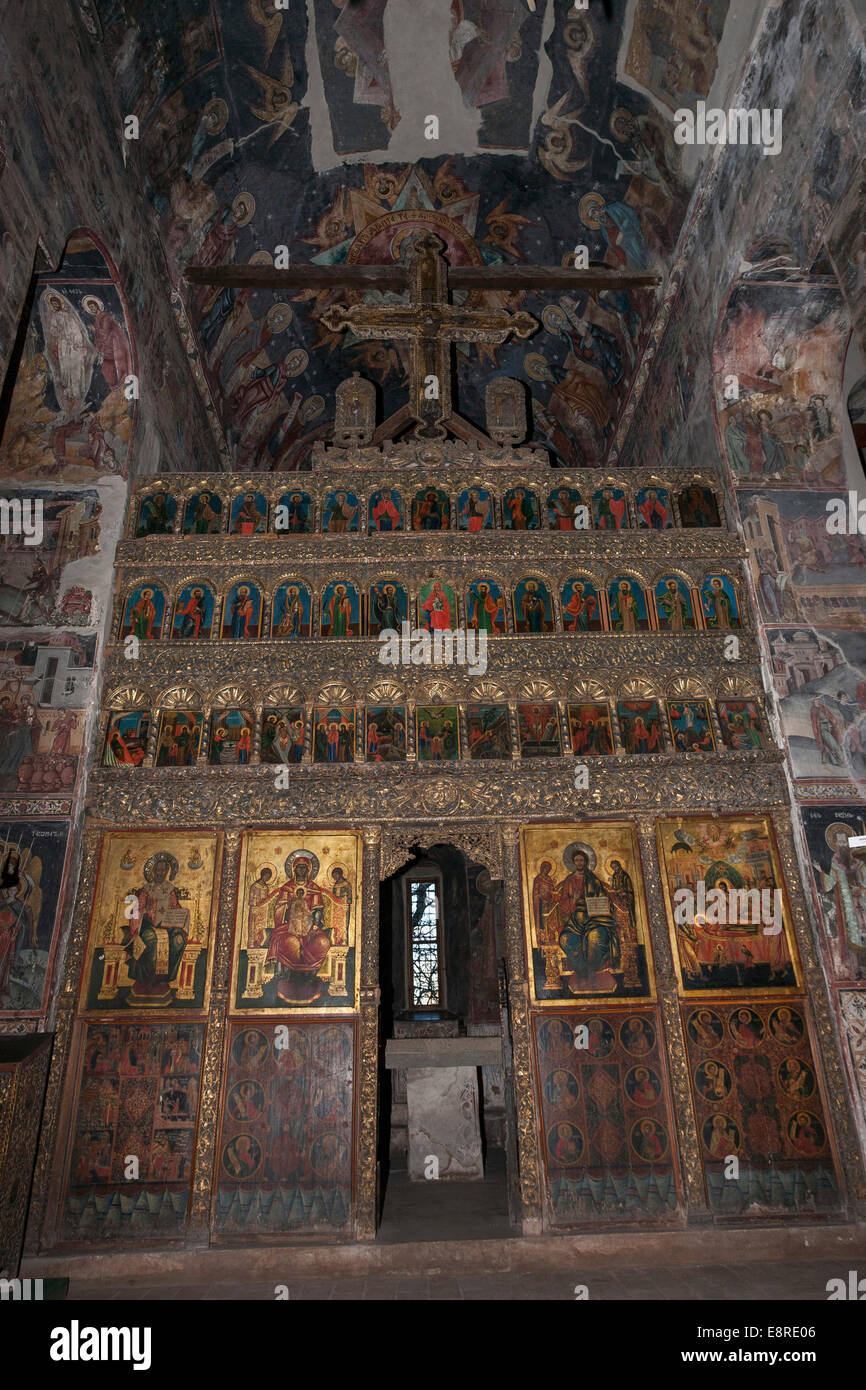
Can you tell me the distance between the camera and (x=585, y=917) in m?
8.07

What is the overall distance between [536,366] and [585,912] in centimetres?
933

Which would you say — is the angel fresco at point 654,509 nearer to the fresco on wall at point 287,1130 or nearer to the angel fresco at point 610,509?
the angel fresco at point 610,509

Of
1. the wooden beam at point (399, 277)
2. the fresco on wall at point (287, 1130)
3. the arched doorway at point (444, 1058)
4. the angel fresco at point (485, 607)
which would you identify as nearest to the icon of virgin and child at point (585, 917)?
the arched doorway at point (444, 1058)

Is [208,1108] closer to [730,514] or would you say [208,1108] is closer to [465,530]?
[465,530]

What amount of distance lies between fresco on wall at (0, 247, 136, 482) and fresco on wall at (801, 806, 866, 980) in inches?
329

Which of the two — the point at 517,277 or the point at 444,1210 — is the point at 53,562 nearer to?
the point at 517,277

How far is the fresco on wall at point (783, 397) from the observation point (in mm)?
9578

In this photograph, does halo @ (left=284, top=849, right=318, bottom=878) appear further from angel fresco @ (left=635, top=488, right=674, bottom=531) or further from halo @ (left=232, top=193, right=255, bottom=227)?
halo @ (left=232, top=193, right=255, bottom=227)

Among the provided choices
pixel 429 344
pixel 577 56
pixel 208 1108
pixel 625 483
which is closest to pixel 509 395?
pixel 429 344

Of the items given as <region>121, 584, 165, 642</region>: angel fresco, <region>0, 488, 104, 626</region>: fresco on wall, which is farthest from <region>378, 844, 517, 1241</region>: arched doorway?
<region>0, 488, 104, 626</region>: fresco on wall

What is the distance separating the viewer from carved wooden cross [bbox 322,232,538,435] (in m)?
10.4

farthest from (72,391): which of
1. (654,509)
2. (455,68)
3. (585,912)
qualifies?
(585,912)

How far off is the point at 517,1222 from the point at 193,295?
11292mm

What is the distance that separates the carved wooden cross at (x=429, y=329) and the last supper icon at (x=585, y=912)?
210 inches
